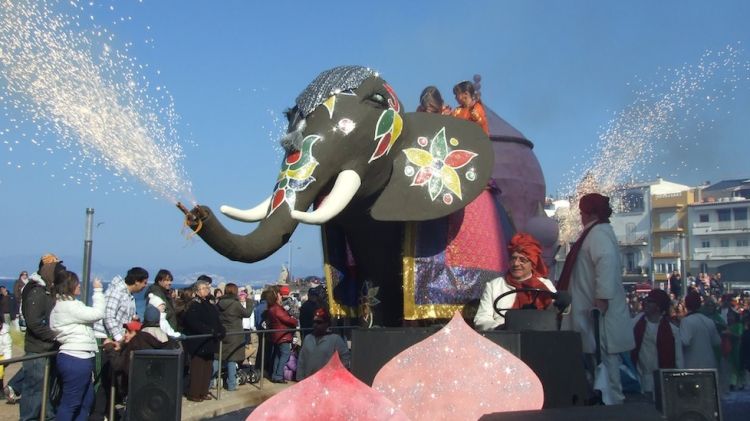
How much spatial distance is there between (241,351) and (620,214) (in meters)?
53.0

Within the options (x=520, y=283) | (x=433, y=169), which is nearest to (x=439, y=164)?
(x=433, y=169)

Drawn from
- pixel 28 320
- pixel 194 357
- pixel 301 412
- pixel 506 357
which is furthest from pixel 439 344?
pixel 194 357

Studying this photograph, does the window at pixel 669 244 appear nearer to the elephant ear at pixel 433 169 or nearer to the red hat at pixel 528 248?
the elephant ear at pixel 433 169

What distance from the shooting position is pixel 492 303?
16.9ft

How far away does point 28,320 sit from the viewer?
6402mm

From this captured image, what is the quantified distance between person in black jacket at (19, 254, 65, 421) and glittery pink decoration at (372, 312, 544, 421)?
4.83m

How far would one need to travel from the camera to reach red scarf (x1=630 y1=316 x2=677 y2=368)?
7.64 m

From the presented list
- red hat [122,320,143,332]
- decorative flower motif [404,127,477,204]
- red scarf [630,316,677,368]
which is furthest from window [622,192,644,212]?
red hat [122,320,143,332]

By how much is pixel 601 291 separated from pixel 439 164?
6.30 feet

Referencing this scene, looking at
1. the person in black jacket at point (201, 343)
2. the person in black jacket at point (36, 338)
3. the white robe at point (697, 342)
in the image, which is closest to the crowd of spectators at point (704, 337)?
the white robe at point (697, 342)

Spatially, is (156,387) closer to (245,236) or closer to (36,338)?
(245,236)

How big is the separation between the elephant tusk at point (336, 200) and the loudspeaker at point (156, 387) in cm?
176

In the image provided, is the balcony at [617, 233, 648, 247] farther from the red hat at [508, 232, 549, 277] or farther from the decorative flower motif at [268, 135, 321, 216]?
the decorative flower motif at [268, 135, 321, 216]

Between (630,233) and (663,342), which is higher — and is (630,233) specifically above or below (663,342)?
above
